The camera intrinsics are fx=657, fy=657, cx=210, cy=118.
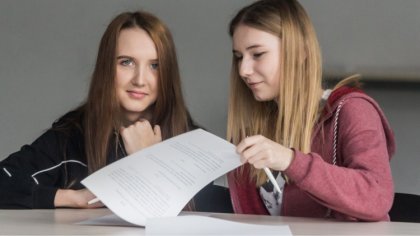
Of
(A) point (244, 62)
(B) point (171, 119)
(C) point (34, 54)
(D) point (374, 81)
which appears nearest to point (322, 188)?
(A) point (244, 62)

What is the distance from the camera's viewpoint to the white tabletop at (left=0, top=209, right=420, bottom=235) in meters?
0.96

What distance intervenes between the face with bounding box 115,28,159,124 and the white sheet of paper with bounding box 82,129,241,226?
0.44 m

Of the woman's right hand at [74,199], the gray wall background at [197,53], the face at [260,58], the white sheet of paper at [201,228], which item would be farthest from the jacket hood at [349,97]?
the gray wall background at [197,53]

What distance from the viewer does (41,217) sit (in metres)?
1.18

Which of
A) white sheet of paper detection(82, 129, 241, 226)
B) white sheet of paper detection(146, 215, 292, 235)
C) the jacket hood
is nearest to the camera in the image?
white sheet of paper detection(146, 215, 292, 235)

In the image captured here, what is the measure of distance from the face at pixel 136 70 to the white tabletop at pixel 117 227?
15.7 inches

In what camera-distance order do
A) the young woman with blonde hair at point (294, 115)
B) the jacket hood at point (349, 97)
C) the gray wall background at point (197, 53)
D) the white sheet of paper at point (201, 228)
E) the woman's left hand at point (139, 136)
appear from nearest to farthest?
1. the white sheet of paper at point (201, 228)
2. the young woman with blonde hair at point (294, 115)
3. the jacket hood at point (349, 97)
4. the woman's left hand at point (139, 136)
5. the gray wall background at point (197, 53)

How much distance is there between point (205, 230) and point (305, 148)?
17.8 inches

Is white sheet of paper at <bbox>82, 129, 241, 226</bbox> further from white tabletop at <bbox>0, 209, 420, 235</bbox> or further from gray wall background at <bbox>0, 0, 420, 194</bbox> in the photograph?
gray wall background at <bbox>0, 0, 420, 194</bbox>

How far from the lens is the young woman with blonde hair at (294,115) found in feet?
3.89

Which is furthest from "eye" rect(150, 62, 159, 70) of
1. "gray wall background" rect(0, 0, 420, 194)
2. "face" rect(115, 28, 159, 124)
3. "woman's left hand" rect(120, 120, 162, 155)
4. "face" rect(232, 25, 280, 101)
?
"gray wall background" rect(0, 0, 420, 194)

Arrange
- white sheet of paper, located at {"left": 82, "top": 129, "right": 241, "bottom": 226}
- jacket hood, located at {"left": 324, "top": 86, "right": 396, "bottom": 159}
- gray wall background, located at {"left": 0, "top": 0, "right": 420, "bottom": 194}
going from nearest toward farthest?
white sheet of paper, located at {"left": 82, "top": 129, "right": 241, "bottom": 226} → jacket hood, located at {"left": 324, "top": 86, "right": 396, "bottom": 159} → gray wall background, located at {"left": 0, "top": 0, "right": 420, "bottom": 194}

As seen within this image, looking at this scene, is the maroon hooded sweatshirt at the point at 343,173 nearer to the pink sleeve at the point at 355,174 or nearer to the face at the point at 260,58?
the pink sleeve at the point at 355,174

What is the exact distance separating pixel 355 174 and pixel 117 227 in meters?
0.41
